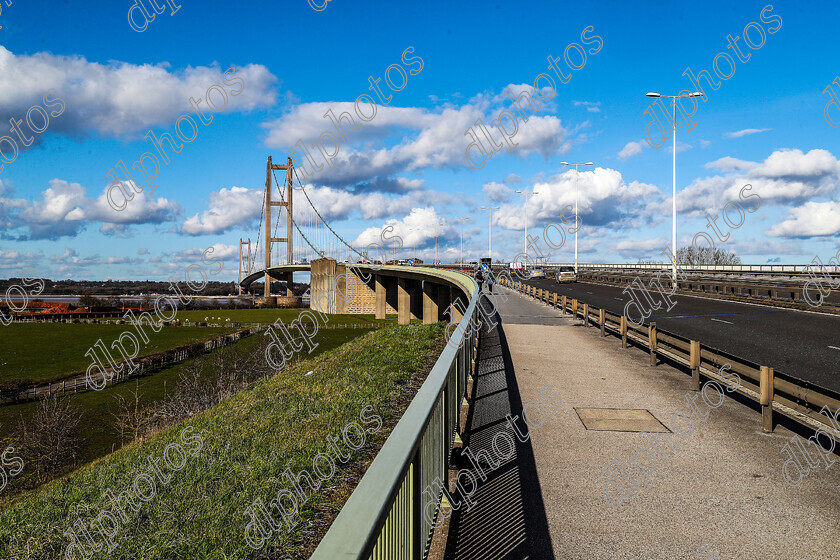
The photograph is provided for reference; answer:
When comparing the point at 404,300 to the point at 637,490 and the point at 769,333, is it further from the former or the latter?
the point at 637,490

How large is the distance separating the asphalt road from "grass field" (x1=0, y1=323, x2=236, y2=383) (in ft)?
179

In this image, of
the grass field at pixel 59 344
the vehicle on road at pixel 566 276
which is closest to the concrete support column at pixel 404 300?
the vehicle on road at pixel 566 276

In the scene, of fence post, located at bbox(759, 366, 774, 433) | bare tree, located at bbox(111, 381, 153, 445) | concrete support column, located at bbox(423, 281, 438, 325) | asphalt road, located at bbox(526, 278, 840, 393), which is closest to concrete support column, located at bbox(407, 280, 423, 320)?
concrete support column, located at bbox(423, 281, 438, 325)

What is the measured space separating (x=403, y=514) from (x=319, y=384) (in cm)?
1139

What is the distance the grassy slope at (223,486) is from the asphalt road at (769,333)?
8.50m

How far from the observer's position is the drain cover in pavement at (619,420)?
314 inches

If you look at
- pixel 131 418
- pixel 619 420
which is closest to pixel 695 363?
pixel 619 420

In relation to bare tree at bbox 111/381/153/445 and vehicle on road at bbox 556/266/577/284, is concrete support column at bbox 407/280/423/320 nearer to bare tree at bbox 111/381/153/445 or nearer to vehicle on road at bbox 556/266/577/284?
vehicle on road at bbox 556/266/577/284

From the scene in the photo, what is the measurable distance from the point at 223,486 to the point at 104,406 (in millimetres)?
42679

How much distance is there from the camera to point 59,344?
76.2 meters

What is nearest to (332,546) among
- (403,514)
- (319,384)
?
(403,514)

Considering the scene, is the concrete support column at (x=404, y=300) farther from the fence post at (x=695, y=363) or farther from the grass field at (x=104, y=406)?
the fence post at (x=695, y=363)

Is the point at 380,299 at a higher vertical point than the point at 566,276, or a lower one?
lower

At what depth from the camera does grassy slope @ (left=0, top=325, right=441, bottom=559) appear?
5.46 m
